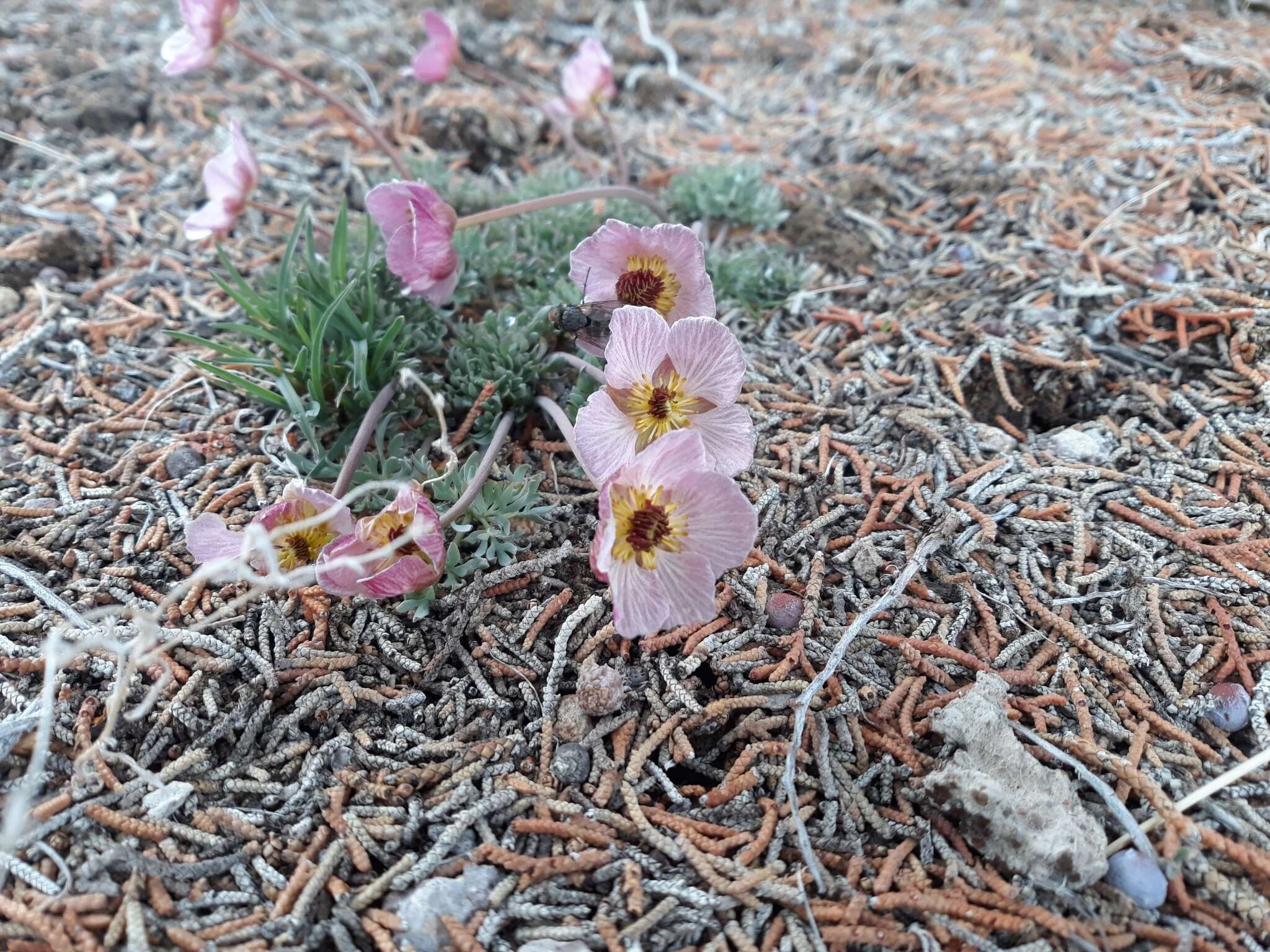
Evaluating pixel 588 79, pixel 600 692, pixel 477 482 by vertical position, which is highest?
pixel 588 79

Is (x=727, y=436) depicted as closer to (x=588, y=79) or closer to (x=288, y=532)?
(x=288, y=532)

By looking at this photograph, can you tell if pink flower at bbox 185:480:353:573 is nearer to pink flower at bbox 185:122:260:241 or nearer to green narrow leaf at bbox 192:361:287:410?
green narrow leaf at bbox 192:361:287:410

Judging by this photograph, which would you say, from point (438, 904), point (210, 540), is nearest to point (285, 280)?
point (210, 540)

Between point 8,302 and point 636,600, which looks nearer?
point 636,600

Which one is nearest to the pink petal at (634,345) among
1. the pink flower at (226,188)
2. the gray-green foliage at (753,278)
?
the gray-green foliage at (753,278)

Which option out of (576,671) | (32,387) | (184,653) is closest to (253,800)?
(184,653)

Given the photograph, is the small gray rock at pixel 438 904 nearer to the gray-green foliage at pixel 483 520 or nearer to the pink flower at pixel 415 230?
the gray-green foliage at pixel 483 520
